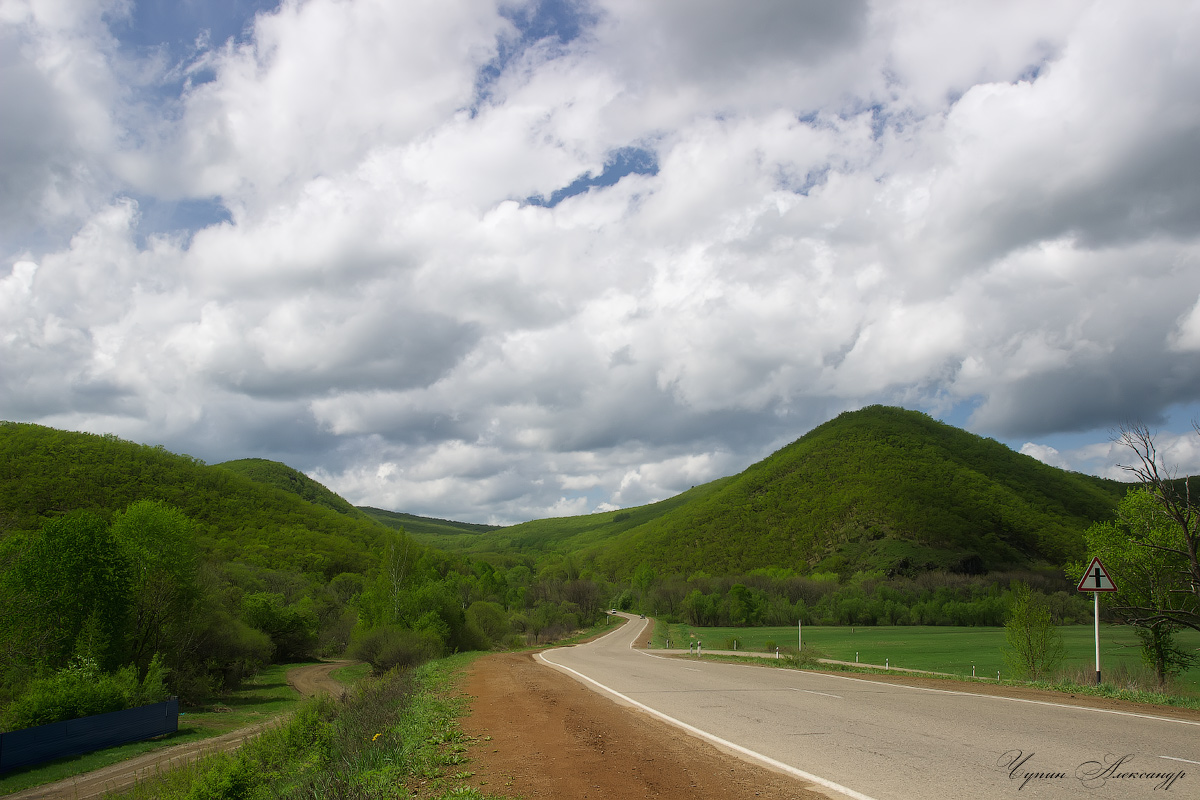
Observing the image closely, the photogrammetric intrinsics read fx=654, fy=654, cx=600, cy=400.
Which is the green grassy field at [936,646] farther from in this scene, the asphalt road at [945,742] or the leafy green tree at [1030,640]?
the asphalt road at [945,742]

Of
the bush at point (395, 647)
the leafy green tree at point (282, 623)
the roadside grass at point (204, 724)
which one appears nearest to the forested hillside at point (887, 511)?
the leafy green tree at point (282, 623)

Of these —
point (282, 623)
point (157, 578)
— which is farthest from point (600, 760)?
point (282, 623)

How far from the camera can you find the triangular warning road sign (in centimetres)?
1491

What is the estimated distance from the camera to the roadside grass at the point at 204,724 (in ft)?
90.4

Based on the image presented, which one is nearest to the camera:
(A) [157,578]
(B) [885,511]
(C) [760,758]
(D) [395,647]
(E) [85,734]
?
(C) [760,758]

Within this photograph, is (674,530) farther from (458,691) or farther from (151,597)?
(458,691)

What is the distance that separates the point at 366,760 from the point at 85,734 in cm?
3204

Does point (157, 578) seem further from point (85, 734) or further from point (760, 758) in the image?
point (760, 758)

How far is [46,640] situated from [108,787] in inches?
598

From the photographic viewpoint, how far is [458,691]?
771 inches

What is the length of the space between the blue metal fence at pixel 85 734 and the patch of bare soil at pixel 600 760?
26991 millimetres

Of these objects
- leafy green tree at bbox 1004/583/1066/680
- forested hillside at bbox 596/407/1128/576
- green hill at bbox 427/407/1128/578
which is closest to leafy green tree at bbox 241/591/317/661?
leafy green tree at bbox 1004/583/1066/680

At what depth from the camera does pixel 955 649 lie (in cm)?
6619

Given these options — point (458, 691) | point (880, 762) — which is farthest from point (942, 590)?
point (880, 762)
